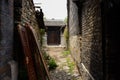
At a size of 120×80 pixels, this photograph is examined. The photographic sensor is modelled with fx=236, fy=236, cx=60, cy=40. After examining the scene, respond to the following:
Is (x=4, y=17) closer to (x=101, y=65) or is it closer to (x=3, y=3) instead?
(x=3, y=3)

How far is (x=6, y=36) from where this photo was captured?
5.01 metres

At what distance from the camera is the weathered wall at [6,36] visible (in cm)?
465

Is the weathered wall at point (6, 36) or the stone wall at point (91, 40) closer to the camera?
the weathered wall at point (6, 36)

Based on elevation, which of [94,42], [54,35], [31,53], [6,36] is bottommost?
[31,53]

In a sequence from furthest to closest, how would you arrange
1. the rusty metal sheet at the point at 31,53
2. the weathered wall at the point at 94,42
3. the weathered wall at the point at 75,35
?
1. the weathered wall at the point at 75,35
2. the rusty metal sheet at the point at 31,53
3. the weathered wall at the point at 94,42

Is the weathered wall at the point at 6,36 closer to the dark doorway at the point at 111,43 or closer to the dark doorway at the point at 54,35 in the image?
the dark doorway at the point at 111,43

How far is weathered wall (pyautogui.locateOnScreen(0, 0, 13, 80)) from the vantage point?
4652 mm

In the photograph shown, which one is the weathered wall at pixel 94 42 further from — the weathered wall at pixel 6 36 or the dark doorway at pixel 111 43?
the weathered wall at pixel 6 36

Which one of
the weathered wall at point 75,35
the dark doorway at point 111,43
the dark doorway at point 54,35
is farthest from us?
the dark doorway at point 54,35

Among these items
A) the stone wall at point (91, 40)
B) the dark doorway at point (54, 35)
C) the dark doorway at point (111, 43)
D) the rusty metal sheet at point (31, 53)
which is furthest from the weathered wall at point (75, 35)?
the dark doorway at point (54, 35)

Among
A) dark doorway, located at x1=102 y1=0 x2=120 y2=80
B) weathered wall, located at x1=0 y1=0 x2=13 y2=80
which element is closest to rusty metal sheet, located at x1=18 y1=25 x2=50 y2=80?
weathered wall, located at x1=0 y1=0 x2=13 y2=80

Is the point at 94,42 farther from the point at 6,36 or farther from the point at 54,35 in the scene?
the point at 54,35

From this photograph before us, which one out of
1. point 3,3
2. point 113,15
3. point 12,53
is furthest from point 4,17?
→ point 113,15

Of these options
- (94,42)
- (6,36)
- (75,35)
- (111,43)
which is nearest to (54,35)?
(75,35)
